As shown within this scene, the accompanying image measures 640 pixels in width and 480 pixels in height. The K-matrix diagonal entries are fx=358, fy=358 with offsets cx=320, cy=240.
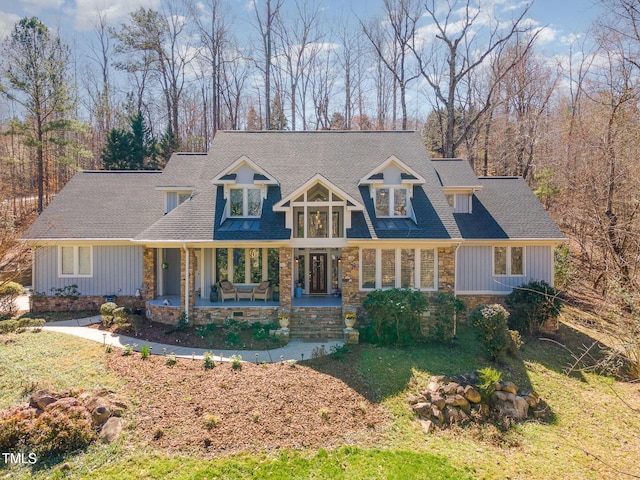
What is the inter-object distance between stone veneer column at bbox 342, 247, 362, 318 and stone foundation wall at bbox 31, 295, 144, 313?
931cm

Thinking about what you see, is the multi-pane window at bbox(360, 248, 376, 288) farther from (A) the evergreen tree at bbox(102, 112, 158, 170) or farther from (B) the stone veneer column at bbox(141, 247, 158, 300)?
(A) the evergreen tree at bbox(102, 112, 158, 170)

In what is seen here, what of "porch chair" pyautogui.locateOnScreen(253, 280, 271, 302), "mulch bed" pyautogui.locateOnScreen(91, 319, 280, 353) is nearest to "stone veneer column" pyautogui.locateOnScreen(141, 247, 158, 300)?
"mulch bed" pyautogui.locateOnScreen(91, 319, 280, 353)

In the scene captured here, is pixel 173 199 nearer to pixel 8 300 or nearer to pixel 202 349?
pixel 8 300

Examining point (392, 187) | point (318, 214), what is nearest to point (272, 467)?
point (318, 214)

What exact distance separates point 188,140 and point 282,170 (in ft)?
77.1

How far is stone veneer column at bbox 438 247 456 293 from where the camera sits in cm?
1449

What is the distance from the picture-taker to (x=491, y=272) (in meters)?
16.4

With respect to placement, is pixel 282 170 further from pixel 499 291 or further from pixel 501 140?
pixel 501 140

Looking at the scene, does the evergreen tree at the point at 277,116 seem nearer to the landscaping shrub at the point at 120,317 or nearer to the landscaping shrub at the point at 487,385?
the landscaping shrub at the point at 120,317

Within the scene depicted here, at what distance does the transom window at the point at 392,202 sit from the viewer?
51.4ft

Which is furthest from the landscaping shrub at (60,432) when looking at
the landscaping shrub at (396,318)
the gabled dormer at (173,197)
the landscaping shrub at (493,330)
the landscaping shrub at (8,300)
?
the gabled dormer at (173,197)

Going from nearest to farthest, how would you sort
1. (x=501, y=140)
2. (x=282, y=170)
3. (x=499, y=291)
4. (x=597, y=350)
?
(x=597, y=350), (x=499, y=291), (x=282, y=170), (x=501, y=140)

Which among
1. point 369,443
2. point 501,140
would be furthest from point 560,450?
point 501,140

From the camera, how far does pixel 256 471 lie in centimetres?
682
